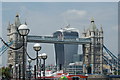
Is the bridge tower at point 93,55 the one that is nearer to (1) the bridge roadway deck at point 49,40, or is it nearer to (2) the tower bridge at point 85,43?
(2) the tower bridge at point 85,43

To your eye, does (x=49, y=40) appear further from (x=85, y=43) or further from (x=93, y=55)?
(x=93, y=55)

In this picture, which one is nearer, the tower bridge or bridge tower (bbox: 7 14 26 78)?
bridge tower (bbox: 7 14 26 78)

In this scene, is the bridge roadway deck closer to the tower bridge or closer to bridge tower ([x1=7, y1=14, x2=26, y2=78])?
the tower bridge

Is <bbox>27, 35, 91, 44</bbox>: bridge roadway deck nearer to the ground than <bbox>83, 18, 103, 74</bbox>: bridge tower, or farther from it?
farther from it

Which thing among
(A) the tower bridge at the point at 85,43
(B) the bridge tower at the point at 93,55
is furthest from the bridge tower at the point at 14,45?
(B) the bridge tower at the point at 93,55

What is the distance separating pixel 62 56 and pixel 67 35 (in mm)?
8275

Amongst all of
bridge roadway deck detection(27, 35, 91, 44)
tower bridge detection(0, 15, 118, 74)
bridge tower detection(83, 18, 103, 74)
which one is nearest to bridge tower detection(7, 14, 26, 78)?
tower bridge detection(0, 15, 118, 74)

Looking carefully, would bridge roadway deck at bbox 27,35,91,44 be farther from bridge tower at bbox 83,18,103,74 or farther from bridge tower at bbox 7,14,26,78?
bridge tower at bbox 7,14,26,78

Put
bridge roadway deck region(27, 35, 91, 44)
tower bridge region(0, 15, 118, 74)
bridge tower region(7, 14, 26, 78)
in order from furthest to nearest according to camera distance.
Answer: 1. tower bridge region(0, 15, 118, 74)
2. bridge roadway deck region(27, 35, 91, 44)
3. bridge tower region(7, 14, 26, 78)

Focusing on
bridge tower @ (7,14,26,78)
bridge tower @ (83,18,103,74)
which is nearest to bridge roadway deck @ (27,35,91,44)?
bridge tower @ (83,18,103,74)

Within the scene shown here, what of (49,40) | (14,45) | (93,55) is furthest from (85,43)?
(14,45)

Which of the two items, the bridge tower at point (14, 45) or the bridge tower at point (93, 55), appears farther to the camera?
the bridge tower at point (93, 55)

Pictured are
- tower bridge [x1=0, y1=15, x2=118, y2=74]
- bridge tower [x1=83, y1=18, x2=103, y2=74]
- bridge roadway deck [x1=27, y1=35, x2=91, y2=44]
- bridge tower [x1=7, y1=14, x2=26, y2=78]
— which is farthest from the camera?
bridge tower [x1=83, y1=18, x2=103, y2=74]

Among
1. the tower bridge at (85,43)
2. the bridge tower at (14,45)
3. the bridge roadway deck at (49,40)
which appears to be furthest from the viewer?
the tower bridge at (85,43)
